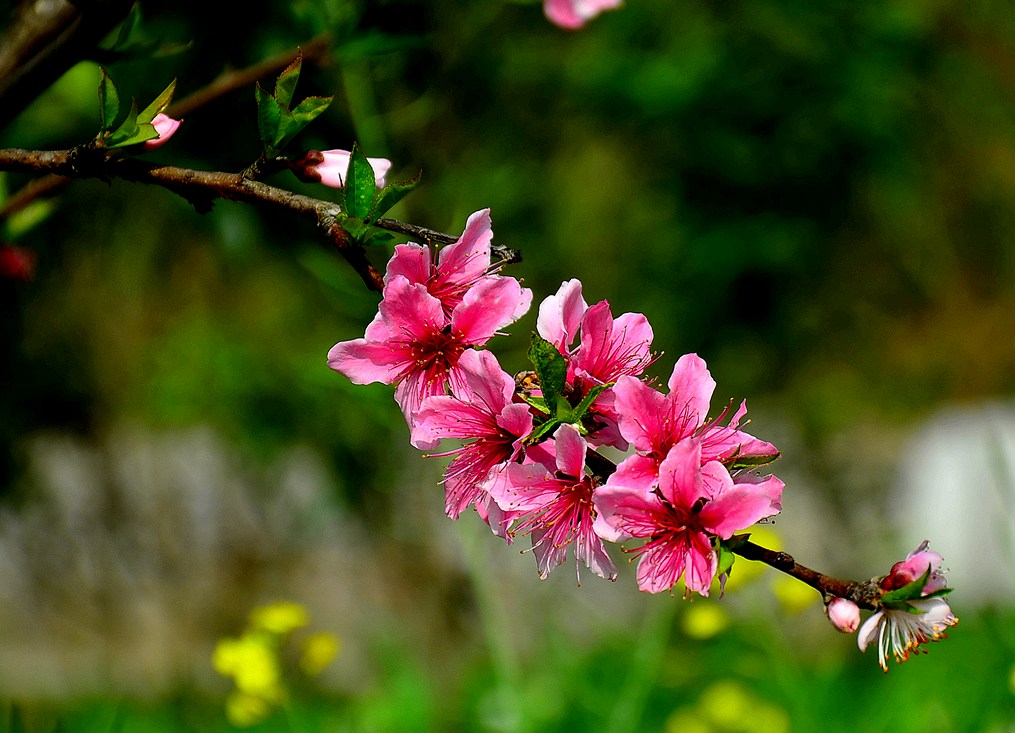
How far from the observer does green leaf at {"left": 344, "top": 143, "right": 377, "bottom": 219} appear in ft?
1.32

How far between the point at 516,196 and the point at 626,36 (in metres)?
0.45

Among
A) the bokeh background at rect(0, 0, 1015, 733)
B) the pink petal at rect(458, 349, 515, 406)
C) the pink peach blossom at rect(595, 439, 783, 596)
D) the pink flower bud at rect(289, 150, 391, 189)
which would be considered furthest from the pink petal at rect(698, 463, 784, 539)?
the bokeh background at rect(0, 0, 1015, 733)

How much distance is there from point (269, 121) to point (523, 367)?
1.27m

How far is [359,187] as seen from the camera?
40cm

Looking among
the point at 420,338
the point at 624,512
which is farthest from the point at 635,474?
the point at 420,338

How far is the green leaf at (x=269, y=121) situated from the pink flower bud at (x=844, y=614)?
0.33 meters

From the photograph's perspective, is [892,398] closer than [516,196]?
No

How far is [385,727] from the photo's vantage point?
4.25ft

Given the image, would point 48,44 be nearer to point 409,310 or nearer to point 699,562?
point 409,310

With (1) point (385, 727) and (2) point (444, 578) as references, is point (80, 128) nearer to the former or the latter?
(1) point (385, 727)

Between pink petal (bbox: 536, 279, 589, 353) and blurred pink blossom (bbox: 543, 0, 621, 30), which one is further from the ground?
blurred pink blossom (bbox: 543, 0, 621, 30)

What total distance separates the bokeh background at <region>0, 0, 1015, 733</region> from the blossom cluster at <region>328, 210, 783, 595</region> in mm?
636

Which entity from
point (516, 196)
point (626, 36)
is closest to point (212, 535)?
point (516, 196)

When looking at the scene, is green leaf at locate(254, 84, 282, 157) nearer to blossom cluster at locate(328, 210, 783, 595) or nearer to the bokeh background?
blossom cluster at locate(328, 210, 783, 595)
